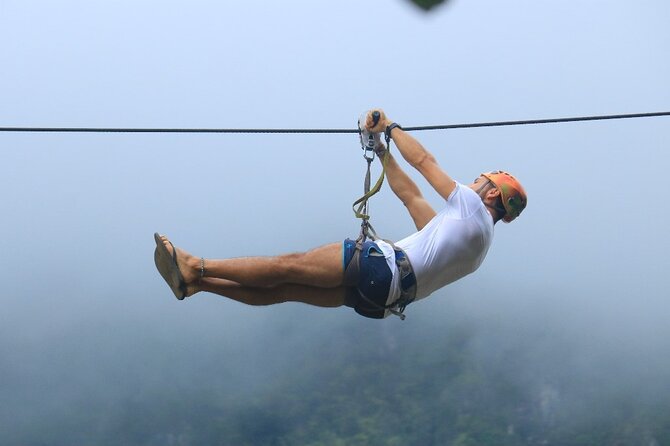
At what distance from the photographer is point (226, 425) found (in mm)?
36875

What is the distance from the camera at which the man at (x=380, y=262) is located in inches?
236

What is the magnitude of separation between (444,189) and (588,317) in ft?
116

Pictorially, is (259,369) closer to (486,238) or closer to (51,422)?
(51,422)

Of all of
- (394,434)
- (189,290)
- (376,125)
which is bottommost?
(394,434)

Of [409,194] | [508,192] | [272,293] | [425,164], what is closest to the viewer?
[272,293]

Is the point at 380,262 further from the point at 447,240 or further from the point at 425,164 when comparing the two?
the point at 425,164

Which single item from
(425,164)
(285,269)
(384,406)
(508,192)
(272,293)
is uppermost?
(425,164)

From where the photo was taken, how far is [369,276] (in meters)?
6.17

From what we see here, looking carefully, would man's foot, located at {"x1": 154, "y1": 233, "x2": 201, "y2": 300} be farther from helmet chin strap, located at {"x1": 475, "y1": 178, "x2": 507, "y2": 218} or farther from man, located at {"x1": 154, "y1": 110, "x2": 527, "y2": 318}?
helmet chin strap, located at {"x1": 475, "y1": 178, "x2": 507, "y2": 218}

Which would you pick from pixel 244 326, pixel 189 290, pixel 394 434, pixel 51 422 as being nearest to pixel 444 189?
pixel 189 290

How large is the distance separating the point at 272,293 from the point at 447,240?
0.82m

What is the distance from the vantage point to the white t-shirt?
20.5 ft

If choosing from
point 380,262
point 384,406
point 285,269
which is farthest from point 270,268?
point 384,406

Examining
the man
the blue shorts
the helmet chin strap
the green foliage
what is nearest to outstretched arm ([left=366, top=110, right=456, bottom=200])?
the man
